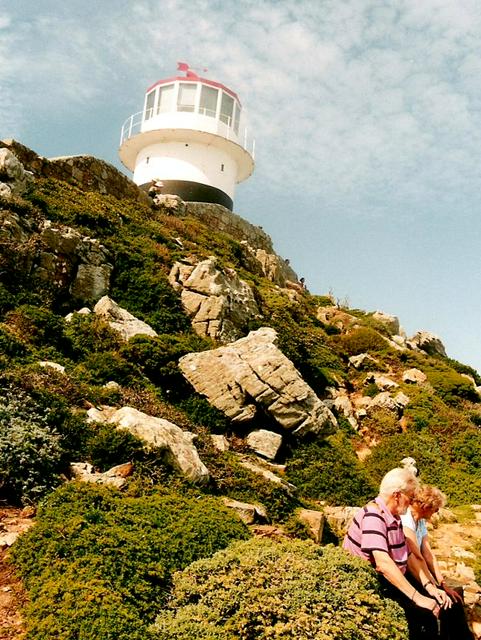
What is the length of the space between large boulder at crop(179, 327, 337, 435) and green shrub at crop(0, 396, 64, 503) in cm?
506

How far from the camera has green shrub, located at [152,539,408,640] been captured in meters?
4.13

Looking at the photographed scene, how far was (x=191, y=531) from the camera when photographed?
18.9ft

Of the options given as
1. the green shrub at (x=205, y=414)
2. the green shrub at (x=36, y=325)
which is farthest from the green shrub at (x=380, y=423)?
the green shrub at (x=36, y=325)

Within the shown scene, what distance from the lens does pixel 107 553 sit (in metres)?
4.99

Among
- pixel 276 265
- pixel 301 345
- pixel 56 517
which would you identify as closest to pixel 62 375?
pixel 56 517

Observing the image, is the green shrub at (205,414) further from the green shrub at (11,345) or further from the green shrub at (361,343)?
the green shrub at (361,343)

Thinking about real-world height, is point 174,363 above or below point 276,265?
below

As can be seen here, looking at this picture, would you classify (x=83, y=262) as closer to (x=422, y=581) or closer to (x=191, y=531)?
(x=191, y=531)

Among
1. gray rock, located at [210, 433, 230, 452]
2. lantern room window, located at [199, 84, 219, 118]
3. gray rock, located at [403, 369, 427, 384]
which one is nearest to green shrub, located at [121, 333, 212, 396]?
gray rock, located at [210, 433, 230, 452]

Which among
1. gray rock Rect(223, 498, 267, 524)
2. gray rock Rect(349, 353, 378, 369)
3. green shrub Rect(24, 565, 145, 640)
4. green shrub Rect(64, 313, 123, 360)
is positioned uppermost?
gray rock Rect(349, 353, 378, 369)

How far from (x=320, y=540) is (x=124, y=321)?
756 cm

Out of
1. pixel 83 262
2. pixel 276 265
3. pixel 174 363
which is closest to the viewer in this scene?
pixel 174 363

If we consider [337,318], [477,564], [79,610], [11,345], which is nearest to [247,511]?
[79,610]

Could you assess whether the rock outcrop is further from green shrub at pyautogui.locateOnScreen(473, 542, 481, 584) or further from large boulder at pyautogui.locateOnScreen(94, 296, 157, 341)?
green shrub at pyautogui.locateOnScreen(473, 542, 481, 584)
